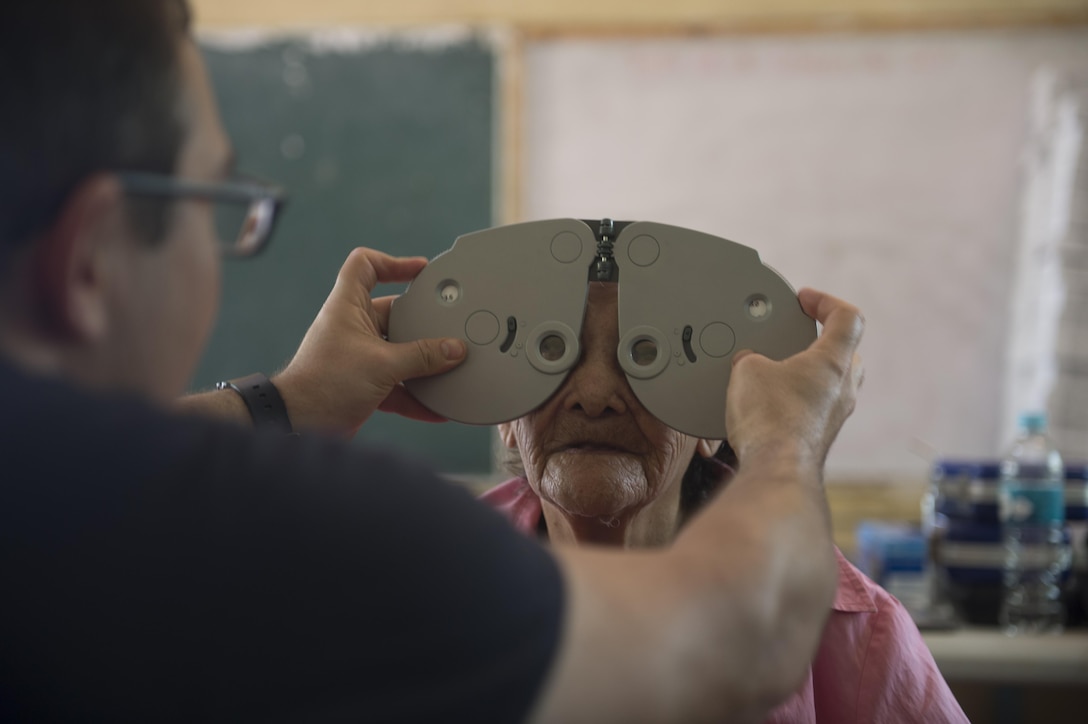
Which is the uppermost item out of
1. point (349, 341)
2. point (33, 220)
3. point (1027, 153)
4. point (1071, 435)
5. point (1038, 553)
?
point (1027, 153)

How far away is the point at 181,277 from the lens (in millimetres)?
634

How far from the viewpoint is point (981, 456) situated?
2514 millimetres

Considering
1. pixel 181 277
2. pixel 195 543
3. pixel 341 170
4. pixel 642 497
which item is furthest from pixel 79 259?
pixel 341 170

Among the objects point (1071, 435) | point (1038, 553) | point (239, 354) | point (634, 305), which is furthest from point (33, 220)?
point (1071, 435)

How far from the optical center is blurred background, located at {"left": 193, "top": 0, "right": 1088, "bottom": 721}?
8.08 feet

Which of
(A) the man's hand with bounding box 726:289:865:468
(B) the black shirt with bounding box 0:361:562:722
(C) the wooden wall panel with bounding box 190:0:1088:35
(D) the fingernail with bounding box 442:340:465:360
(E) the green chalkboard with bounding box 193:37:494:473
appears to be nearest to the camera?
(B) the black shirt with bounding box 0:361:562:722

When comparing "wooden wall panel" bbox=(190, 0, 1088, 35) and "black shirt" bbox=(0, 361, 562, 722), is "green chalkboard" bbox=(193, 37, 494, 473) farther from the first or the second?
"black shirt" bbox=(0, 361, 562, 722)

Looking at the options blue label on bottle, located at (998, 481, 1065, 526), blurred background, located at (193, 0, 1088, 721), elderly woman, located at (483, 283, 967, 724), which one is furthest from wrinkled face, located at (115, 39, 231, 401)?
blurred background, located at (193, 0, 1088, 721)

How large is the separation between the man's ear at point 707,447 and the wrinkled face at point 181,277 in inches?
29.7

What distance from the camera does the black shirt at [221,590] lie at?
50 centimetres

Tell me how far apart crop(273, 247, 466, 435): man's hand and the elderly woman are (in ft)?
0.52

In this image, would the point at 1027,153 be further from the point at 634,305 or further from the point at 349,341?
the point at 349,341

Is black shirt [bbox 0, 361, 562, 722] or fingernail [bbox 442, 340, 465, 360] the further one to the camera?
fingernail [bbox 442, 340, 465, 360]

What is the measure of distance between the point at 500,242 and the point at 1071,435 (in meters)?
1.94
